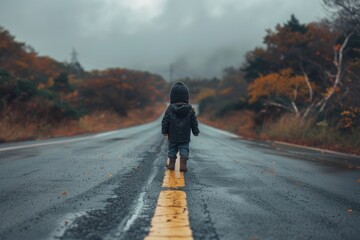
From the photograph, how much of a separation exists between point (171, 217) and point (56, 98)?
27.7m

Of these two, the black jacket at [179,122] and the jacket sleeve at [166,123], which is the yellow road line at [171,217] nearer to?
the black jacket at [179,122]

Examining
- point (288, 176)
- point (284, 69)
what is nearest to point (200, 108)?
point (284, 69)

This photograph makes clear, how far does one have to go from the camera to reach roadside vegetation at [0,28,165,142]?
64.5ft

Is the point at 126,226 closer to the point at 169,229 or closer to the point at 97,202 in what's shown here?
the point at 169,229

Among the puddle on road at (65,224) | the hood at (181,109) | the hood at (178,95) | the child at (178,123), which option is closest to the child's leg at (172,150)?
the child at (178,123)

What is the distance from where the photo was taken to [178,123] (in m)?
7.45

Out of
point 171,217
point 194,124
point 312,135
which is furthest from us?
point 312,135

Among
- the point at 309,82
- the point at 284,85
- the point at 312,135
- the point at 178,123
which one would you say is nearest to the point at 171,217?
the point at 178,123

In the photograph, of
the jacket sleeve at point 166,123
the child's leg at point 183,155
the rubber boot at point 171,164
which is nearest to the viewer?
the child's leg at point 183,155

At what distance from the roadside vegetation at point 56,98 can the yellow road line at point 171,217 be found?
12.2m

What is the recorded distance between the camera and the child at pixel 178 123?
7340 millimetres

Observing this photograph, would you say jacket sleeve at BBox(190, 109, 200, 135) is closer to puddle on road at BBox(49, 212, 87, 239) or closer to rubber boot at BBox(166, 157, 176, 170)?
rubber boot at BBox(166, 157, 176, 170)

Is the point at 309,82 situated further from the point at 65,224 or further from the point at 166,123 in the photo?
the point at 65,224

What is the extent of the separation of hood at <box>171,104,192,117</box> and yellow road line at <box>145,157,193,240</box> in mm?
2298
